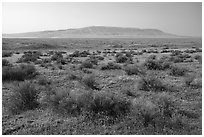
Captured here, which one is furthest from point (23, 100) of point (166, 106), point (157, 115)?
point (166, 106)

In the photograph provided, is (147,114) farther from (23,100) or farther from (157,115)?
(23,100)

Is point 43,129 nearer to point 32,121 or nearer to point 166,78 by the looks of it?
point 32,121

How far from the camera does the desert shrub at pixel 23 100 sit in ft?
24.3

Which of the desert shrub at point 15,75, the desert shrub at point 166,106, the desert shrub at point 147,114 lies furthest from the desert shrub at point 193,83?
the desert shrub at point 15,75

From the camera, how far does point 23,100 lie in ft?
25.3

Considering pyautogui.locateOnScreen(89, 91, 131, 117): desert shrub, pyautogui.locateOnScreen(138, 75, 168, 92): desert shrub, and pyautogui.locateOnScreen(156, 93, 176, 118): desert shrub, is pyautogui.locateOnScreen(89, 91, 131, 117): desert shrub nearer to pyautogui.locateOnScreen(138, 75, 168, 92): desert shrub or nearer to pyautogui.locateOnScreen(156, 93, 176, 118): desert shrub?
pyautogui.locateOnScreen(156, 93, 176, 118): desert shrub

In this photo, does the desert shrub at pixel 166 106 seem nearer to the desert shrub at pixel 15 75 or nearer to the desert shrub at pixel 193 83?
the desert shrub at pixel 193 83

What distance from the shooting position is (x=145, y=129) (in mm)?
5969

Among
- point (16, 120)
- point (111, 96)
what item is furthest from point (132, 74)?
point (16, 120)

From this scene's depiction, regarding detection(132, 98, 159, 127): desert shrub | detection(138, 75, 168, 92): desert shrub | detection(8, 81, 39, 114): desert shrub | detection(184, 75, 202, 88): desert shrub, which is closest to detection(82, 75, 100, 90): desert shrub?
detection(138, 75, 168, 92): desert shrub

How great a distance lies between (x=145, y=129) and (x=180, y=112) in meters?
1.78

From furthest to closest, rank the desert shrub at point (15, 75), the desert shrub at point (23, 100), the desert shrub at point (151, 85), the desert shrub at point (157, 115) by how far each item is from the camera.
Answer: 1. the desert shrub at point (15, 75)
2. the desert shrub at point (151, 85)
3. the desert shrub at point (23, 100)
4. the desert shrub at point (157, 115)

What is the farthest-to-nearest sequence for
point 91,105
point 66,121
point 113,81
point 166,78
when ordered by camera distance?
point 166,78
point 113,81
point 91,105
point 66,121

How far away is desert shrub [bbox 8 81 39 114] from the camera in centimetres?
741
